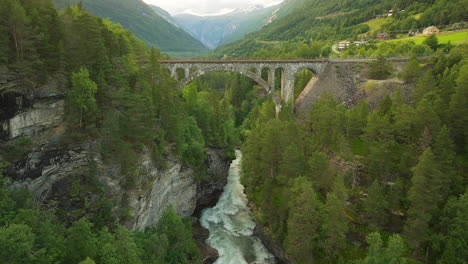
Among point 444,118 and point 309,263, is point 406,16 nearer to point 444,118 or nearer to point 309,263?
point 444,118

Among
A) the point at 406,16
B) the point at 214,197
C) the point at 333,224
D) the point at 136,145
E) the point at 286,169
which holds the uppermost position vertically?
the point at 406,16

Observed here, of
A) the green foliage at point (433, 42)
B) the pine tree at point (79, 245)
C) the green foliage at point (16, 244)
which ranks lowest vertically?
the pine tree at point (79, 245)

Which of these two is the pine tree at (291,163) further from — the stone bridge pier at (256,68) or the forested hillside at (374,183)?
the stone bridge pier at (256,68)

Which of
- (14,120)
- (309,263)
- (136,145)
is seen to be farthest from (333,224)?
(14,120)

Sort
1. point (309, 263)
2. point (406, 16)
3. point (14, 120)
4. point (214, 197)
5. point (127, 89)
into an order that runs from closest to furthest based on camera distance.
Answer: point (14, 120)
point (309, 263)
point (127, 89)
point (214, 197)
point (406, 16)

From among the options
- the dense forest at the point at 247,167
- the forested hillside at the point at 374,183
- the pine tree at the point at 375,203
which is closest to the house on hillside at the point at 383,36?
the forested hillside at the point at 374,183

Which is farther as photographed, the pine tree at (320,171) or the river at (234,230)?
the river at (234,230)

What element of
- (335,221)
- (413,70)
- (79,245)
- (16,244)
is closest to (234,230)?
(335,221)
